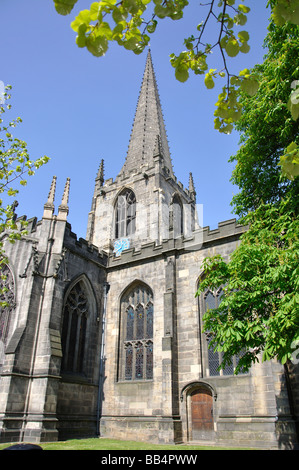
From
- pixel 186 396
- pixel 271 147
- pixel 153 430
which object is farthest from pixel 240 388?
pixel 271 147

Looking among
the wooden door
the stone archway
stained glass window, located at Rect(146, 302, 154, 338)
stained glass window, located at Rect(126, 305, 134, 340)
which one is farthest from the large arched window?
the wooden door

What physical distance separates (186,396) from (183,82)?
14.0 meters

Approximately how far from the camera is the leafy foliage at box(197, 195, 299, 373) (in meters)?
7.33

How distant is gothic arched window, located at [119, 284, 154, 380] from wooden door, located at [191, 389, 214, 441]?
8.20 ft

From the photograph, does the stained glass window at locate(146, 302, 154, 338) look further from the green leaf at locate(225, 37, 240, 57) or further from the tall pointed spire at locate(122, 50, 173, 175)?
the green leaf at locate(225, 37, 240, 57)

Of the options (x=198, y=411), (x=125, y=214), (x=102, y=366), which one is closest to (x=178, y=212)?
(x=125, y=214)

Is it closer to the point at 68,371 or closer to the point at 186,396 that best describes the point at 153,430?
the point at 186,396

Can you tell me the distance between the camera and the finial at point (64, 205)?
16750 mm

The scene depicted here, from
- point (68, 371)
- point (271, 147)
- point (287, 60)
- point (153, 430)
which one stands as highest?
point (287, 60)

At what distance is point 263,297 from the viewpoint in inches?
340

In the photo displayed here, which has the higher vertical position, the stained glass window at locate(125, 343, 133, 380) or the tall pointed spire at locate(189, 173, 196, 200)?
the tall pointed spire at locate(189, 173, 196, 200)

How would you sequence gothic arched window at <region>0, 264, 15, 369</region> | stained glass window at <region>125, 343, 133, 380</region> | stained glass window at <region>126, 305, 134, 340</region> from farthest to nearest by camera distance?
stained glass window at <region>126, 305, 134, 340</region>, stained glass window at <region>125, 343, 133, 380</region>, gothic arched window at <region>0, 264, 15, 369</region>

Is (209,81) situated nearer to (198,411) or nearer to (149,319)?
(198,411)

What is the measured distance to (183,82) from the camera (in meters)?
2.98
